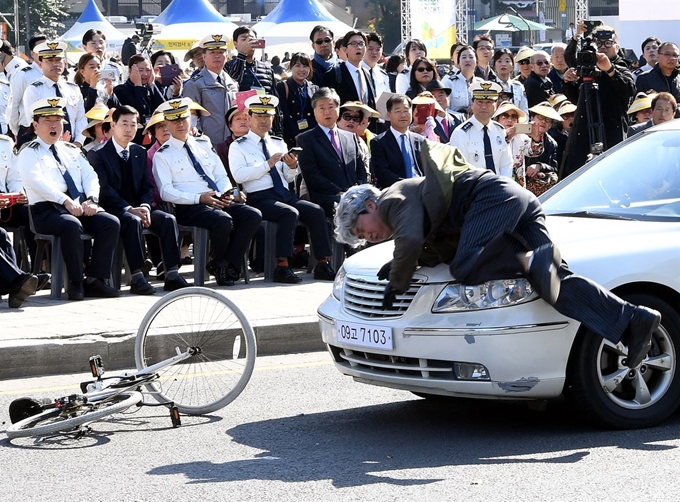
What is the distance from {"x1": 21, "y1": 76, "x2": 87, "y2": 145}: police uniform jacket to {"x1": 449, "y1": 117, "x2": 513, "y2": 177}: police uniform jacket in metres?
3.97

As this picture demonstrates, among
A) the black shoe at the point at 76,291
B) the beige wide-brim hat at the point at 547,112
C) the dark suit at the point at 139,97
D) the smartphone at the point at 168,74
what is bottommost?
the black shoe at the point at 76,291

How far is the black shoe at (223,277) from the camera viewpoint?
11.5 m

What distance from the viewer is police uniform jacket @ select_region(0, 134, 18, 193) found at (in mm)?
11477

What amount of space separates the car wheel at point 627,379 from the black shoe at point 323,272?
567cm

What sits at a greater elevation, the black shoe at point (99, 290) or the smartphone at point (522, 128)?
the smartphone at point (522, 128)

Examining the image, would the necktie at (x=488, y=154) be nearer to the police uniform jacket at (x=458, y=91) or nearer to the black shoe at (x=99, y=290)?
the police uniform jacket at (x=458, y=91)

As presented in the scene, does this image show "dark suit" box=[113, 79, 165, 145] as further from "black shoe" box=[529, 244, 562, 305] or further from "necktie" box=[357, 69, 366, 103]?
"black shoe" box=[529, 244, 562, 305]

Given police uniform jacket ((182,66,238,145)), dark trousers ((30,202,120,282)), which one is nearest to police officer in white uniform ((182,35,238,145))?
police uniform jacket ((182,66,238,145))

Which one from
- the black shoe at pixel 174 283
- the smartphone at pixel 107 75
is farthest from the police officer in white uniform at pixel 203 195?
the smartphone at pixel 107 75

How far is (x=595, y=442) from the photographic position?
626 centimetres

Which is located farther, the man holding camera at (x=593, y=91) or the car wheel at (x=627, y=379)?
the man holding camera at (x=593, y=91)

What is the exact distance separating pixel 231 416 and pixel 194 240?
15.2 ft

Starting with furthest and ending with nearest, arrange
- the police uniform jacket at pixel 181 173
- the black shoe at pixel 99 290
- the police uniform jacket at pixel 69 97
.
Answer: the police uniform jacket at pixel 69 97
the police uniform jacket at pixel 181 173
the black shoe at pixel 99 290

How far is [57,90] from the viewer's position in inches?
510
